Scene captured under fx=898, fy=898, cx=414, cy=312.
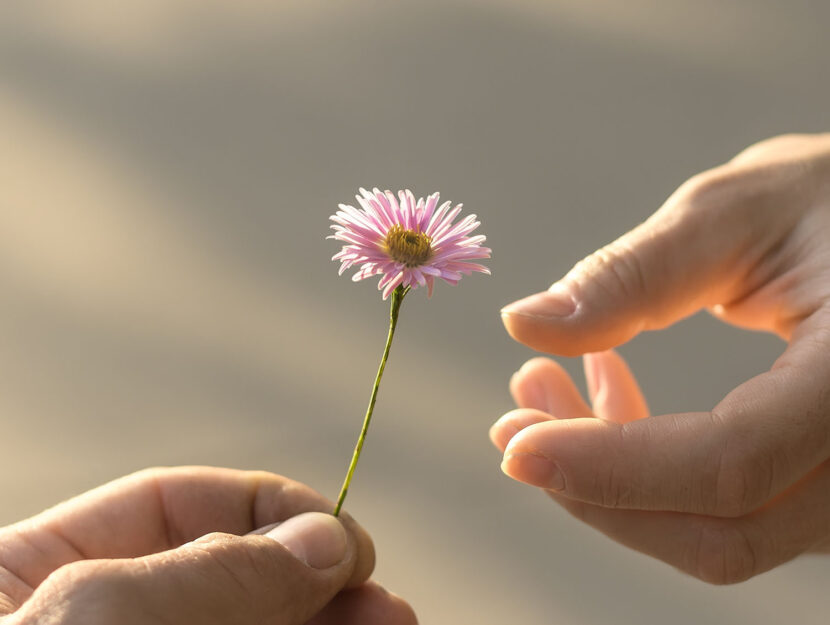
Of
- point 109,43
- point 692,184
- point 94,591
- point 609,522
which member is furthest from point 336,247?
point 94,591

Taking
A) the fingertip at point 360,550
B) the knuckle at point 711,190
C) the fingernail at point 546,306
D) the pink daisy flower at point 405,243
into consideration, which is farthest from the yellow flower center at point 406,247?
the knuckle at point 711,190

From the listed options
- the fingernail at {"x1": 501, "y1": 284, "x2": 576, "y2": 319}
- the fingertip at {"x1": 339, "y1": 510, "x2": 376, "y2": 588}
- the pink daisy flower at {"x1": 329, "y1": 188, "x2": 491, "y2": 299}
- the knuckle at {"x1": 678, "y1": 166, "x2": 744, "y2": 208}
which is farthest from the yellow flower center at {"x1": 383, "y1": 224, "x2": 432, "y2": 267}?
the knuckle at {"x1": 678, "y1": 166, "x2": 744, "y2": 208}

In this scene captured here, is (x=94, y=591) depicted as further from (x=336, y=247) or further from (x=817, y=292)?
(x=336, y=247)

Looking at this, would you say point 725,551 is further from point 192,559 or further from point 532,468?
point 192,559

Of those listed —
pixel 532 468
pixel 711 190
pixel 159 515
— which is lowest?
pixel 159 515

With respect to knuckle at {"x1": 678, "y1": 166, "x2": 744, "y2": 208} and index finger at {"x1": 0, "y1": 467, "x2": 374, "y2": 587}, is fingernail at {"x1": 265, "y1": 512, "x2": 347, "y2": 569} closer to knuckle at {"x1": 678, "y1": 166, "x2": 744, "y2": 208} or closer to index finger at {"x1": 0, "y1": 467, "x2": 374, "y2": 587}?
index finger at {"x1": 0, "y1": 467, "x2": 374, "y2": 587}

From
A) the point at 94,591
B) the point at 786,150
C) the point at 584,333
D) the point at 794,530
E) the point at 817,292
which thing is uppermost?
the point at 786,150

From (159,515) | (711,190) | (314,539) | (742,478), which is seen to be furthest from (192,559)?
(711,190)
